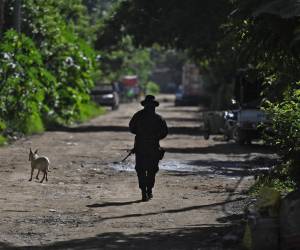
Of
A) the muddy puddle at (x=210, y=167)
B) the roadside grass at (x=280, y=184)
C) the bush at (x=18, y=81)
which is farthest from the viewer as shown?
the bush at (x=18, y=81)

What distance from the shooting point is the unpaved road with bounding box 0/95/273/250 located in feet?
39.2

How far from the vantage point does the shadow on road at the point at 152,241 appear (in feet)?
37.1

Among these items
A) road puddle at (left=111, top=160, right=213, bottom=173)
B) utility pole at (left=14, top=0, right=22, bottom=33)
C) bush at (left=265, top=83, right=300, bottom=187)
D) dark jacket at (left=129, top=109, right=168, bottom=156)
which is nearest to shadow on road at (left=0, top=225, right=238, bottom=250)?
bush at (left=265, top=83, right=300, bottom=187)

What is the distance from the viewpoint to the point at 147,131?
16.6 metres

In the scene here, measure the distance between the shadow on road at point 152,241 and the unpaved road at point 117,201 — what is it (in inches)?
0.5

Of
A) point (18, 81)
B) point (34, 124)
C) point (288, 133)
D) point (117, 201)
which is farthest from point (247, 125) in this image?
point (288, 133)

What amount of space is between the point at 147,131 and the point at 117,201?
4.63 ft

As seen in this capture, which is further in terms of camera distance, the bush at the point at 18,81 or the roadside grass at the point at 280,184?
the bush at the point at 18,81

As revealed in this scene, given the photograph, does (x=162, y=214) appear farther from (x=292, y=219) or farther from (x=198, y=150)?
(x=198, y=150)

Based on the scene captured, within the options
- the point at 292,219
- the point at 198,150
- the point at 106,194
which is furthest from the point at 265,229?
the point at 198,150

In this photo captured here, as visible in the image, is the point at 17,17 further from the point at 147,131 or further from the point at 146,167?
the point at 146,167

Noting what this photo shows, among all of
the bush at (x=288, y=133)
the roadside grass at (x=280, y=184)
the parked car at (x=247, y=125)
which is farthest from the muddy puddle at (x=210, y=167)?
the bush at (x=288, y=133)

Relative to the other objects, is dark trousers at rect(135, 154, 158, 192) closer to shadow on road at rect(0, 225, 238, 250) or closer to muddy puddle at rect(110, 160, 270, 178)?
shadow on road at rect(0, 225, 238, 250)

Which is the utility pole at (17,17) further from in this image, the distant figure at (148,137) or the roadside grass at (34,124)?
the distant figure at (148,137)
